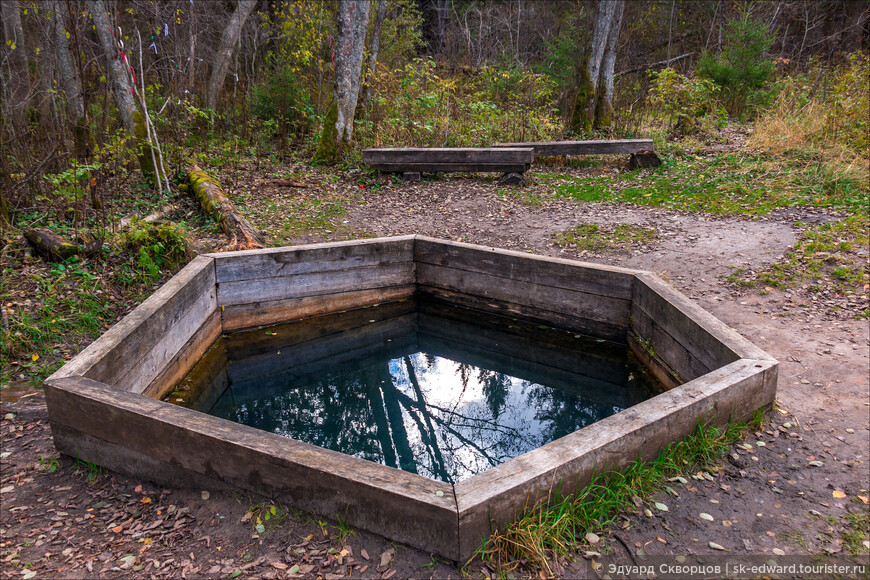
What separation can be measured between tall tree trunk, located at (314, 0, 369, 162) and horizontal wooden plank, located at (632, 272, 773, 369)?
6914 mm

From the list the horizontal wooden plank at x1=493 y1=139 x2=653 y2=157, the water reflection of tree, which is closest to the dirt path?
the water reflection of tree

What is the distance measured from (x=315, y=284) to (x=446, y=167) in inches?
169

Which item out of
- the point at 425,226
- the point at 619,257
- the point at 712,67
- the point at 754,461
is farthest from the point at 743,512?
the point at 712,67

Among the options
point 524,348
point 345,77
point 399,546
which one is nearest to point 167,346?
point 399,546

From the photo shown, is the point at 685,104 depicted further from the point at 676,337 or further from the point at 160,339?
the point at 160,339

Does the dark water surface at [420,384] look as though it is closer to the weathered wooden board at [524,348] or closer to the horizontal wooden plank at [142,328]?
the weathered wooden board at [524,348]

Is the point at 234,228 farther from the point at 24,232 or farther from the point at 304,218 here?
the point at 24,232

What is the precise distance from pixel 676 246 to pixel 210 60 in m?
11.2

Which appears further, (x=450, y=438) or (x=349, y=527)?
(x=450, y=438)

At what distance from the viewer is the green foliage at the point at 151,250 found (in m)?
5.72

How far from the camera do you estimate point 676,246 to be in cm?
670

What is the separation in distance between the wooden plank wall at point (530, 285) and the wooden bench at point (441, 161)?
11.5 feet

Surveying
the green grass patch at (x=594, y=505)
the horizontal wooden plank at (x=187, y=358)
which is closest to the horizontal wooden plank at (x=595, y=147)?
the horizontal wooden plank at (x=187, y=358)

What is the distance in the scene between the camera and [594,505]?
2820 millimetres
